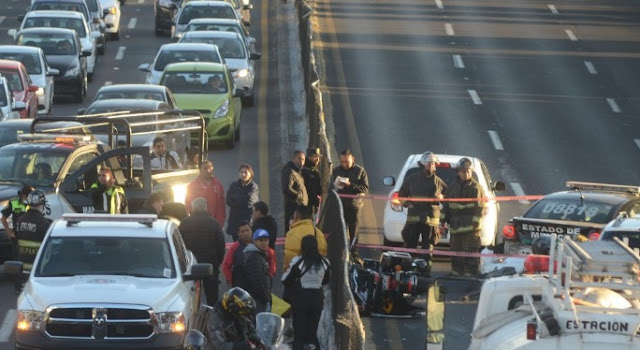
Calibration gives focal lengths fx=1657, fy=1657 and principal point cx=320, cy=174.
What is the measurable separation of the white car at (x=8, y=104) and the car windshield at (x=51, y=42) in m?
6.96

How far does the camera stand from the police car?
20266 millimetres

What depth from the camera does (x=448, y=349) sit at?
1688 cm

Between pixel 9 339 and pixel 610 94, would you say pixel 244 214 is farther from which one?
pixel 610 94

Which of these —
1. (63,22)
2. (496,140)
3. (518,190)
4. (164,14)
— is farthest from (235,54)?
(518,190)

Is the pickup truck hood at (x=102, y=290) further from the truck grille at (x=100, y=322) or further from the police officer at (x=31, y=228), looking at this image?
the police officer at (x=31, y=228)

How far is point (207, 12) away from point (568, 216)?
27.5m

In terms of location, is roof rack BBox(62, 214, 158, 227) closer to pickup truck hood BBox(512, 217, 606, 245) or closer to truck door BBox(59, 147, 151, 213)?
truck door BBox(59, 147, 151, 213)

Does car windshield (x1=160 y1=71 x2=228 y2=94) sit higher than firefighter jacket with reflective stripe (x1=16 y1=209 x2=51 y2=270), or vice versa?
car windshield (x1=160 y1=71 x2=228 y2=94)

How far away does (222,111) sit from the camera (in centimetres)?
3175

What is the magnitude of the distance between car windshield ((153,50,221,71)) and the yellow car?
240 cm

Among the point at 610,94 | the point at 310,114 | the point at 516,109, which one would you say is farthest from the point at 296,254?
the point at 610,94

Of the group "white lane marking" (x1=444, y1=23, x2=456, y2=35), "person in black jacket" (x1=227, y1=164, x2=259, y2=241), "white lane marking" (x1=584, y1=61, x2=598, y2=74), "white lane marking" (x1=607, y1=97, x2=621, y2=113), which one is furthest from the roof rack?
"white lane marking" (x1=444, y1=23, x2=456, y2=35)

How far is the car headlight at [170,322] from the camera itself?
575 inches

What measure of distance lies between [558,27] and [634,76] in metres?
8.25
